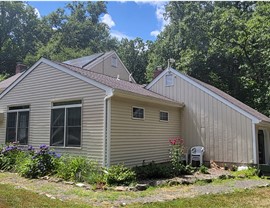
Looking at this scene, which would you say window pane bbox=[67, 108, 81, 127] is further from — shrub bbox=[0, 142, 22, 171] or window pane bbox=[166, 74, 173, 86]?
window pane bbox=[166, 74, 173, 86]

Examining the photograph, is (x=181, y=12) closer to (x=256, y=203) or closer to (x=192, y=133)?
(x=192, y=133)

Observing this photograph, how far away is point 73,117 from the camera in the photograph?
9547mm

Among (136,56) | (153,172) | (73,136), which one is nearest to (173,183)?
(153,172)

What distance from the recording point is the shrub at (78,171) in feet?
25.7

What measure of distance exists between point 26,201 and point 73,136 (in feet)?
13.3

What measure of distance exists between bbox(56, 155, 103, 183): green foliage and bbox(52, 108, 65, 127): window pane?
194 cm

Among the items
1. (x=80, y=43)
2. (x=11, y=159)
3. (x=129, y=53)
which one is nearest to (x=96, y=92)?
(x=11, y=159)

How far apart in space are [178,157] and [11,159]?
6.25m

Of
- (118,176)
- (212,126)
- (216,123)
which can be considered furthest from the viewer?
(212,126)

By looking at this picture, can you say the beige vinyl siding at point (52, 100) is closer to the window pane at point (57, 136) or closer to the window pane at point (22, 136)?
the window pane at point (57, 136)

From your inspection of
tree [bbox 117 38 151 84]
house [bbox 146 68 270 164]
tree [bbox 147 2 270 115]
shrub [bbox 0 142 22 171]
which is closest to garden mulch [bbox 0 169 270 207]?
shrub [bbox 0 142 22 171]

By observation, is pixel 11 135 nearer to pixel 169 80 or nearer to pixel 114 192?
pixel 114 192

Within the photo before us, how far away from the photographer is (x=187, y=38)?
26.1m

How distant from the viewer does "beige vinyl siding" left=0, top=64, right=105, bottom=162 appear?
29.1ft
